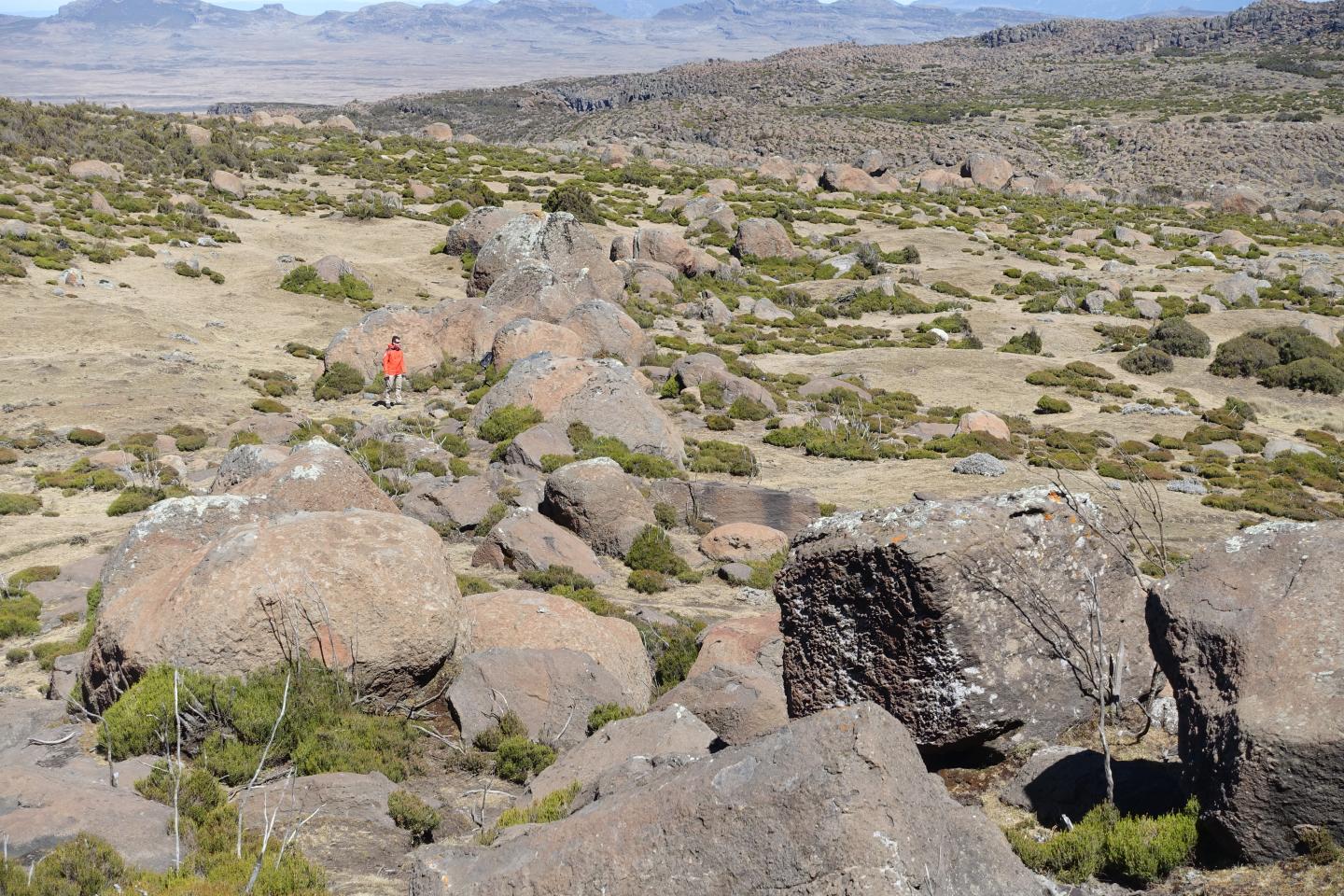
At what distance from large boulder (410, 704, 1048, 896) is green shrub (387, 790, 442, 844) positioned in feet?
7.94

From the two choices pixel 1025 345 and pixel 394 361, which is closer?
pixel 394 361

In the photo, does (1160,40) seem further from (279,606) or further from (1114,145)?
(279,606)

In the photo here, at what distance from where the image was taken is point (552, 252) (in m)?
34.7

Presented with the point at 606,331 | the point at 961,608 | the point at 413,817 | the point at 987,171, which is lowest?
the point at 413,817

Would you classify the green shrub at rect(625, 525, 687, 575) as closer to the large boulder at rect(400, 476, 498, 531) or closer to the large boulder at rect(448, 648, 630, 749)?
the large boulder at rect(400, 476, 498, 531)

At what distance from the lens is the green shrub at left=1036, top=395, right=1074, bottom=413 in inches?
1132

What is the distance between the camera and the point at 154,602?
9.50 m

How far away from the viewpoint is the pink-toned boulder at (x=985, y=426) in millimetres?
25656

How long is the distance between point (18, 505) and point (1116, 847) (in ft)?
59.7

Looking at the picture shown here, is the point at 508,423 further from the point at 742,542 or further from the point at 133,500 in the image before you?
the point at 133,500

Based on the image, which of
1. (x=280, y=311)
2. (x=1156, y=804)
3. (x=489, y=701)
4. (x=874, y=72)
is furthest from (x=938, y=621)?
(x=874, y=72)

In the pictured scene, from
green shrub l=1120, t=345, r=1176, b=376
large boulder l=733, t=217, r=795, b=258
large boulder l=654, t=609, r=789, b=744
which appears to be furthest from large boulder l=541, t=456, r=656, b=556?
large boulder l=733, t=217, r=795, b=258

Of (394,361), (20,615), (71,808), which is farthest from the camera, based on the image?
(394,361)

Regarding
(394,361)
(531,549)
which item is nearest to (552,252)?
(394,361)
